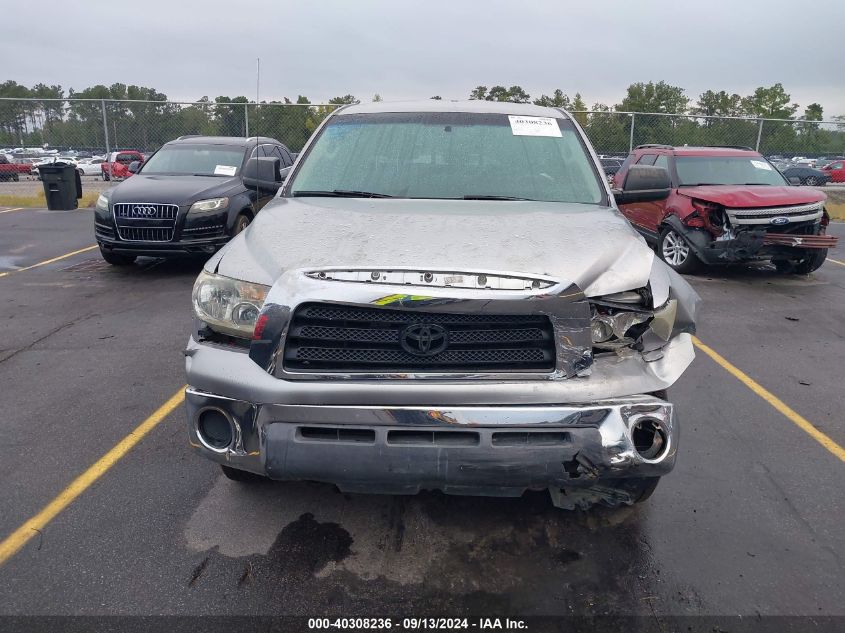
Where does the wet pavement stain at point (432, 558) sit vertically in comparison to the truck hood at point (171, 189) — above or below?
below

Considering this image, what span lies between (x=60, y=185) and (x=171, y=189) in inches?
379

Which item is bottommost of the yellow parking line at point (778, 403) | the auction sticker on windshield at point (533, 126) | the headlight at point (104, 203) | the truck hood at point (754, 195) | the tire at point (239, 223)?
the yellow parking line at point (778, 403)

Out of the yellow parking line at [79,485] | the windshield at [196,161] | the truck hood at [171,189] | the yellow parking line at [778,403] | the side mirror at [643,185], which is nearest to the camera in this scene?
the yellow parking line at [79,485]

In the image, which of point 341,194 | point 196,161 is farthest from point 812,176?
point 341,194

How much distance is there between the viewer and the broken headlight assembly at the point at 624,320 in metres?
2.63

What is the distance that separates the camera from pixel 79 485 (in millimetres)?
3424

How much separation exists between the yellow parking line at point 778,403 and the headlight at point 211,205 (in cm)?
611

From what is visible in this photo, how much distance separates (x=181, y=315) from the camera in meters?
6.78

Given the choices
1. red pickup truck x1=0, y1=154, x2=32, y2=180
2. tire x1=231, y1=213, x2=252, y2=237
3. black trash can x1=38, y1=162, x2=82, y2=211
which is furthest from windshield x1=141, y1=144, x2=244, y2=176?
red pickup truck x1=0, y1=154, x2=32, y2=180

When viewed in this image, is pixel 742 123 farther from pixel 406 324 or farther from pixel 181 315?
pixel 406 324

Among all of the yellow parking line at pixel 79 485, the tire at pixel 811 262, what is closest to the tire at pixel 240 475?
the yellow parking line at pixel 79 485

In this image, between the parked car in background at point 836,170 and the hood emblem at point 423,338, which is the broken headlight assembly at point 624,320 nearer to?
the hood emblem at point 423,338

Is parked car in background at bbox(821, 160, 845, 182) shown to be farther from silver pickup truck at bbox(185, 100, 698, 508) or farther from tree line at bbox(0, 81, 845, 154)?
silver pickup truck at bbox(185, 100, 698, 508)

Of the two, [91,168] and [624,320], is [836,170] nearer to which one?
[624,320]
